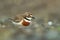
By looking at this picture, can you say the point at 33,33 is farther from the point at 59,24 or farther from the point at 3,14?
the point at 3,14

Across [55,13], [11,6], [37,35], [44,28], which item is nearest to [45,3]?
[55,13]

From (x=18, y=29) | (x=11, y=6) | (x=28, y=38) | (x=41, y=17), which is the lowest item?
(x=28, y=38)

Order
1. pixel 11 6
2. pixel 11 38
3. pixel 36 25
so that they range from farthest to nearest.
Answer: pixel 11 6
pixel 36 25
pixel 11 38

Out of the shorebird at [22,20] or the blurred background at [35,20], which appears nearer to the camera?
the blurred background at [35,20]

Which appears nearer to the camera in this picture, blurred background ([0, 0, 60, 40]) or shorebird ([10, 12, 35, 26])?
blurred background ([0, 0, 60, 40])

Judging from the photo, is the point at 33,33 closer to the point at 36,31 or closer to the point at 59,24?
Answer: the point at 36,31

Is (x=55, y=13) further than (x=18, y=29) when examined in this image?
Yes

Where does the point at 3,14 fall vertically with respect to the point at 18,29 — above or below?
above

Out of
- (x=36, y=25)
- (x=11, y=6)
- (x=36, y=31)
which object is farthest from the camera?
(x=11, y=6)
